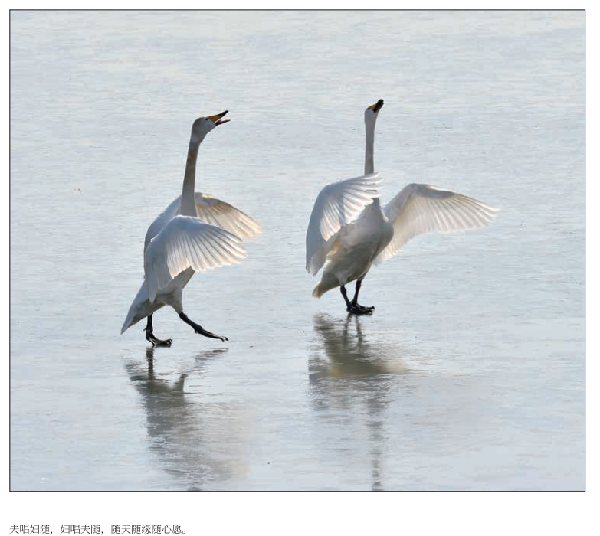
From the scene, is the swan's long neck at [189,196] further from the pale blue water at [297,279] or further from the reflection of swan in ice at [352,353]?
the reflection of swan in ice at [352,353]

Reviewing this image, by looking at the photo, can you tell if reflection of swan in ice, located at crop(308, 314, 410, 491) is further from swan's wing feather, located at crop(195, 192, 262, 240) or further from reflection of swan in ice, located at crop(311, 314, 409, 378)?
swan's wing feather, located at crop(195, 192, 262, 240)

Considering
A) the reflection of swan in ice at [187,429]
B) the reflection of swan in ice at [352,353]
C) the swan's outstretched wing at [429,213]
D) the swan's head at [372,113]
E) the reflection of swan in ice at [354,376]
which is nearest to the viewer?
the reflection of swan in ice at [187,429]

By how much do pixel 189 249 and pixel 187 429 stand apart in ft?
7.03

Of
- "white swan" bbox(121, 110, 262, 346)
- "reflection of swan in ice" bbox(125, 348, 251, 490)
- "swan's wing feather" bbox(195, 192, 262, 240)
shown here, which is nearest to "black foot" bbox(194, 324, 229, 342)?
"white swan" bbox(121, 110, 262, 346)

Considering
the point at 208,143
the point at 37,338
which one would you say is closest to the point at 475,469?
the point at 37,338

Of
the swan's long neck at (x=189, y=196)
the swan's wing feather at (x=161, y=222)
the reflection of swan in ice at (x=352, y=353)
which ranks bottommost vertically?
the reflection of swan in ice at (x=352, y=353)

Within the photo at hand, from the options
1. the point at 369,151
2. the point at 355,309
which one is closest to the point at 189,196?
the point at 355,309

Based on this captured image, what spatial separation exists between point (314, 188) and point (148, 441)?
8.01 metres

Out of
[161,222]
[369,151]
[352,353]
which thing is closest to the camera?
[352,353]

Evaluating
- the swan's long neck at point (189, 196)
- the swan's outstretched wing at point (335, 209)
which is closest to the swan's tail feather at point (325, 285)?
the swan's outstretched wing at point (335, 209)

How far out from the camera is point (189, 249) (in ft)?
41.4

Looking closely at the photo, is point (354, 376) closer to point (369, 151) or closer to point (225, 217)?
Answer: point (225, 217)

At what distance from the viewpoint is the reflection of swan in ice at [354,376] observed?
427 inches

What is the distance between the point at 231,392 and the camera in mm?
11766
